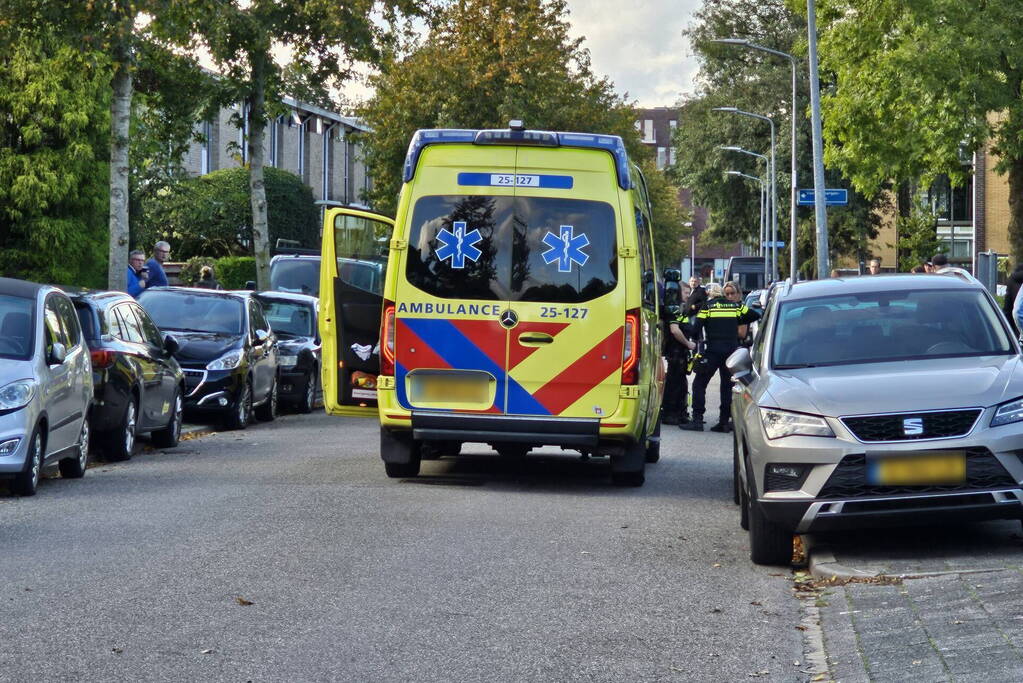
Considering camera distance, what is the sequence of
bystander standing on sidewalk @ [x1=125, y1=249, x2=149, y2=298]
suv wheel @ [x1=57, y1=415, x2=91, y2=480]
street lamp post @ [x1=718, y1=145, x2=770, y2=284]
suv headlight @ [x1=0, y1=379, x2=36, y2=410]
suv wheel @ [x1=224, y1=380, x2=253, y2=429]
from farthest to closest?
street lamp post @ [x1=718, y1=145, x2=770, y2=284] → bystander standing on sidewalk @ [x1=125, y1=249, x2=149, y2=298] → suv wheel @ [x1=224, y1=380, x2=253, y2=429] → suv wheel @ [x1=57, y1=415, x2=91, y2=480] → suv headlight @ [x1=0, y1=379, x2=36, y2=410]

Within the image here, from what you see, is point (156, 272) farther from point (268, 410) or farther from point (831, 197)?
point (831, 197)

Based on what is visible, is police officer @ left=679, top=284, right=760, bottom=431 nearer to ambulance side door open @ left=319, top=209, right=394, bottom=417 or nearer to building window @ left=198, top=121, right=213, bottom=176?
ambulance side door open @ left=319, top=209, right=394, bottom=417

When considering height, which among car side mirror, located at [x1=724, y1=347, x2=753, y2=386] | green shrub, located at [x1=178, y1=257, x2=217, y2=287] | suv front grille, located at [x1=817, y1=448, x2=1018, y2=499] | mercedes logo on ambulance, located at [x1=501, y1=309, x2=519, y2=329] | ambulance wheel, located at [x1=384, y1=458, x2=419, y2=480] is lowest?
ambulance wheel, located at [x1=384, y1=458, x2=419, y2=480]

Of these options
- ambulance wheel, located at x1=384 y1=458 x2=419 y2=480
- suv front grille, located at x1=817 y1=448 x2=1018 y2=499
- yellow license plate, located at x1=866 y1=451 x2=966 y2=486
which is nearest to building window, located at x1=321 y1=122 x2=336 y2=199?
ambulance wheel, located at x1=384 y1=458 x2=419 y2=480

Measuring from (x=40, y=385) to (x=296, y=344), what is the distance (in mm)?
11642

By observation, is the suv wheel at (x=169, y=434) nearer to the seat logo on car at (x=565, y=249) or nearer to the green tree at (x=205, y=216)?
the seat logo on car at (x=565, y=249)

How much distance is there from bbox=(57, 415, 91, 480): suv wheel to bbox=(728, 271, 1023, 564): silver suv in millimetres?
6043

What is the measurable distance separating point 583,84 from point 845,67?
1467 cm

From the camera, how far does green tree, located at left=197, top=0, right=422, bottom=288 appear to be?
29.0 metres

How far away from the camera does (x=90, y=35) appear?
19.5 m

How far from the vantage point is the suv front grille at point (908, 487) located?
27.9 ft

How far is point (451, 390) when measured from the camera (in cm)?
1248

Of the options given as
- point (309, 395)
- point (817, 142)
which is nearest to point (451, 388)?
point (309, 395)

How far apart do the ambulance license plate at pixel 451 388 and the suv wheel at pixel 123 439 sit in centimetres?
372
